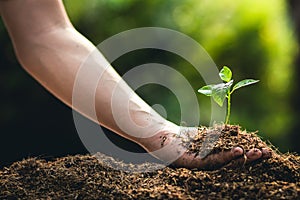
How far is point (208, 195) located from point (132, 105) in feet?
1.19

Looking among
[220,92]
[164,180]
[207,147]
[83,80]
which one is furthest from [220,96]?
[83,80]

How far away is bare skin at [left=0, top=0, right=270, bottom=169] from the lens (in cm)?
161

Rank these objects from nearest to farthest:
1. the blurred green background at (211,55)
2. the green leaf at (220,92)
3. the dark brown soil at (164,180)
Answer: the dark brown soil at (164,180) → the green leaf at (220,92) → the blurred green background at (211,55)

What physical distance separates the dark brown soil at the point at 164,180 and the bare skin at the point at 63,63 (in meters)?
0.09

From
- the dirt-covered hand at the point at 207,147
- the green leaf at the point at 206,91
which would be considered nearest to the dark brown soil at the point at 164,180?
the dirt-covered hand at the point at 207,147

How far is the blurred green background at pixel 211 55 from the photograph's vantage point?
3.35 m

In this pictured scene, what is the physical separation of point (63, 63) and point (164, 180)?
434 millimetres

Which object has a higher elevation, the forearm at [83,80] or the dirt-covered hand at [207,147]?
the forearm at [83,80]

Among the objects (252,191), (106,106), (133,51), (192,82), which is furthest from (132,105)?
(192,82)

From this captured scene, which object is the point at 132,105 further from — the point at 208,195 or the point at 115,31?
the point at 115,31

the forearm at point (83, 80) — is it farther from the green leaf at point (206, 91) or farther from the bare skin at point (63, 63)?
the green leaf at point (206, 91)

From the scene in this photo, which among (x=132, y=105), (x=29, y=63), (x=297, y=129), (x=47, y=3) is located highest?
(x=47, y=3)

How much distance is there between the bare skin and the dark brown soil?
0.09m

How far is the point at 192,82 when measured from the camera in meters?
3.77
